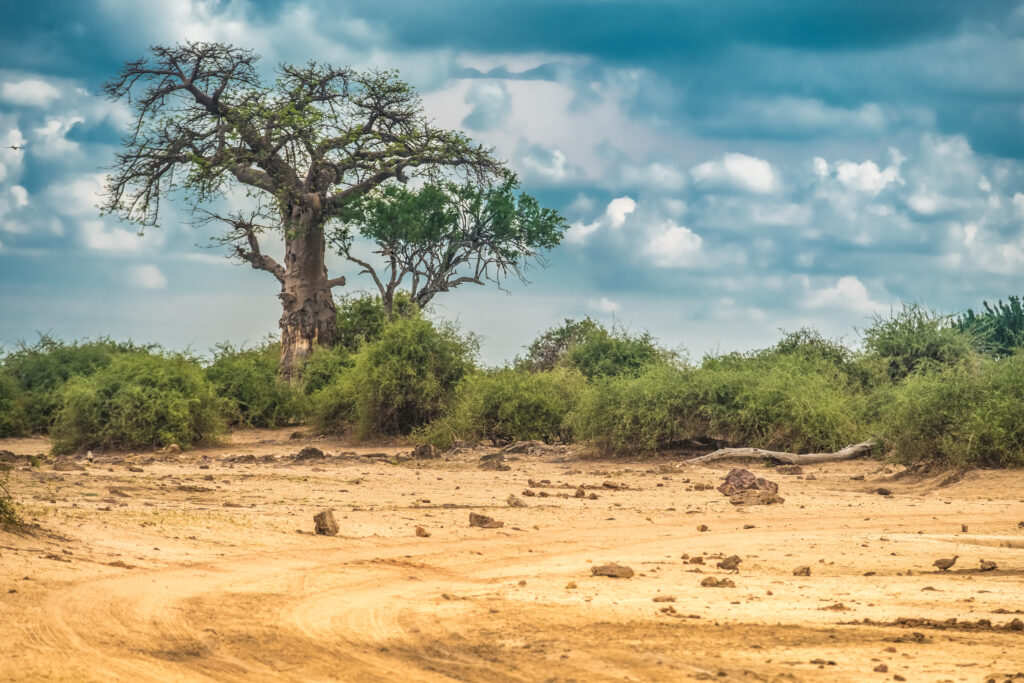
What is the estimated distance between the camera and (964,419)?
14.2 metres

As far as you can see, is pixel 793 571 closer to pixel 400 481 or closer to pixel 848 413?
pixel 400 481

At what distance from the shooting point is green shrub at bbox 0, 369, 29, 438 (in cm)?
2542

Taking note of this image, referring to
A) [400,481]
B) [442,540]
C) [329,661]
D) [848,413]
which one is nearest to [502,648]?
[329,661]

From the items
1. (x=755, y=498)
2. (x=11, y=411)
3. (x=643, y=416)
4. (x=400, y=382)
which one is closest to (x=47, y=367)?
(x=11, y=411)

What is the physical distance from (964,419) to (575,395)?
27.5ft

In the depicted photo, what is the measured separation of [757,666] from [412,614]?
205cm

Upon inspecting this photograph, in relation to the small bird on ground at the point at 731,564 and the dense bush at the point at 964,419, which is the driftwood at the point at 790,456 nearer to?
the dense bush at the point at 964,419

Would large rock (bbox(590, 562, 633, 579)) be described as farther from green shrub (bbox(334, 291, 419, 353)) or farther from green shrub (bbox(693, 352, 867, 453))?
green shrub (bbox(334, 291, 419, 353))

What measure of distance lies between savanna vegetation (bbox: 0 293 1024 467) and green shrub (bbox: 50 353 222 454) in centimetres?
3

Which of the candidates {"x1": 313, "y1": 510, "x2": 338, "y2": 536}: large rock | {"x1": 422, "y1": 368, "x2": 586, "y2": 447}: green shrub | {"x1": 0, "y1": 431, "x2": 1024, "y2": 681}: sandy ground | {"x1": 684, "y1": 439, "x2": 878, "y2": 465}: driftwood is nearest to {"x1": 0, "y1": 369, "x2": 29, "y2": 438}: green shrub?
{"x1": 422, "y1": 368, "x2": 586, "y2": 447}: green shrub

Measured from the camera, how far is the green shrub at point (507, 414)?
20375 millimetres

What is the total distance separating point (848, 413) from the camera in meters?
17.9

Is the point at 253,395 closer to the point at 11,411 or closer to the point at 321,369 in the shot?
the point at 321,369

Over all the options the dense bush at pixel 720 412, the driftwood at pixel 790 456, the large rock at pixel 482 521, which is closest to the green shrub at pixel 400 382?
the dense bush at pixel 720 412
